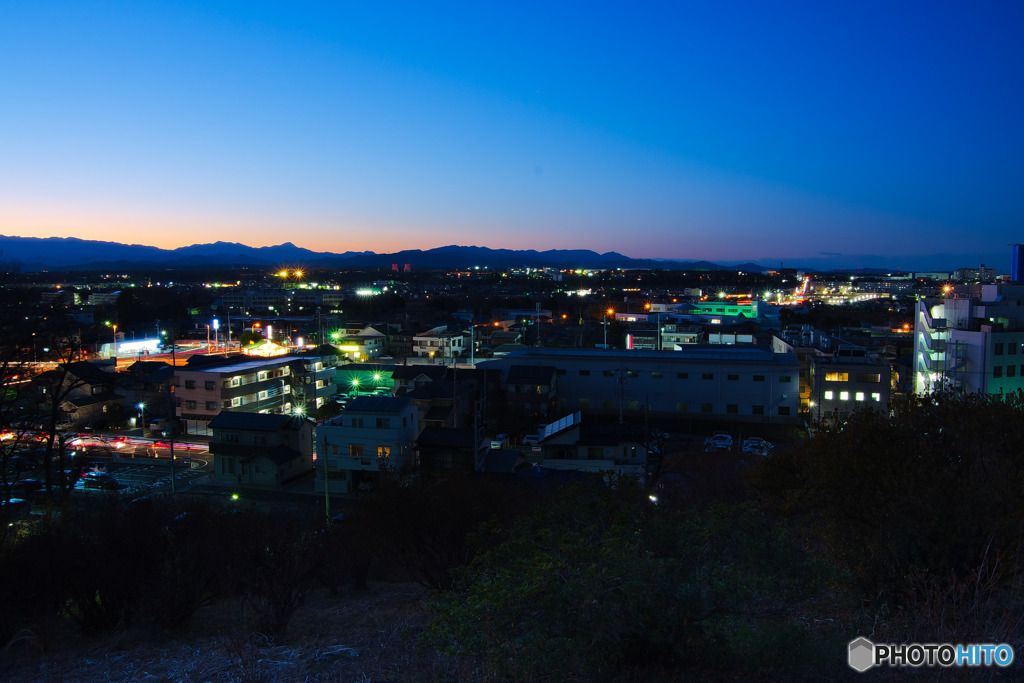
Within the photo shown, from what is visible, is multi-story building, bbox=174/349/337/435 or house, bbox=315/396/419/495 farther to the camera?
multi-story building, bbox=174/349/337/435

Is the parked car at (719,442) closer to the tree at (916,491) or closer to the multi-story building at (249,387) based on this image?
the tree at (916,491)

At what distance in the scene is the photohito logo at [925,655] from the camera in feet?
7.13

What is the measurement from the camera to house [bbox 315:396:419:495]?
9641 mm

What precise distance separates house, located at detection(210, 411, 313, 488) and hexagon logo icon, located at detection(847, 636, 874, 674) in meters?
9.29

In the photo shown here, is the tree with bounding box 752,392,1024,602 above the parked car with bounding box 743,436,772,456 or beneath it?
above

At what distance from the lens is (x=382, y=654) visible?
3.12m

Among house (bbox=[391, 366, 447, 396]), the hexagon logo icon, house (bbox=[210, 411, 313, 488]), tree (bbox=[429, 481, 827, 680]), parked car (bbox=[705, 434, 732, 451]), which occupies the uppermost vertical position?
tree (bbox=[429, 481, 827, 680])

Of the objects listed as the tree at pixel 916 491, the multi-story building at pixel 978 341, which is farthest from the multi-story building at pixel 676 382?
the tree at pixel 916 491

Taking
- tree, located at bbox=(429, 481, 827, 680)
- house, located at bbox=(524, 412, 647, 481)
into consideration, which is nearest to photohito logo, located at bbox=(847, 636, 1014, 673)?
tree, located at bbox=(429, 481, 827, 680)

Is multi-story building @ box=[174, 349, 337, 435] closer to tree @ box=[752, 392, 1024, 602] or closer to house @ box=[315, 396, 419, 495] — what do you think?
house @ box=[315, 396, 419, 495]

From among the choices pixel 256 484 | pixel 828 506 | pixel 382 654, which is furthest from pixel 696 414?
pixel 382 654

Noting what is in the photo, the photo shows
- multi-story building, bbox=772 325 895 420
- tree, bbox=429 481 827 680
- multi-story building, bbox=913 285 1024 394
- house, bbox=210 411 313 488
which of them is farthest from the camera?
multi-story building, bbox=772 325 895 420

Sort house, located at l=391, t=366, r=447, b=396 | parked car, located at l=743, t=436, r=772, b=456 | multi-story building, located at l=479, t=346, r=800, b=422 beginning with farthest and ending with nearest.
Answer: house, located at l=391, t=366, r=447, b=396 < multi-story building, located at l=479, t=346, r=800, b=422 < parked car, located at l=743, t=436, r=772, b=456

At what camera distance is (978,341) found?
1317 centimetres
